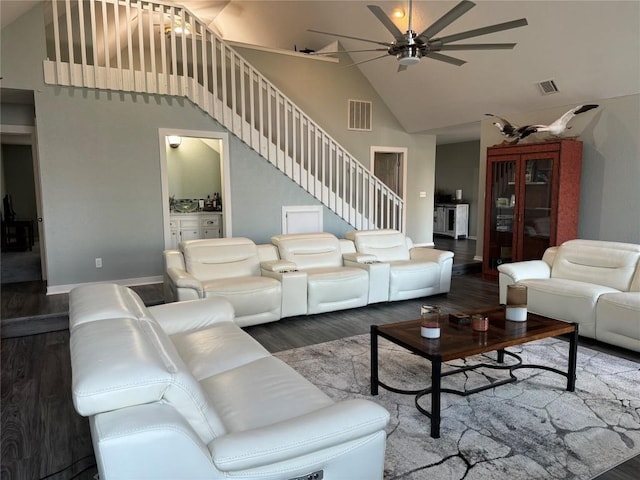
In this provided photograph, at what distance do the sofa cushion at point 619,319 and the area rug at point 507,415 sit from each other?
19 centimetres

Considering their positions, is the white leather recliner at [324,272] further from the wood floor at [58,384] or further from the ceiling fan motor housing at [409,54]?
the ceiling fan motor housing at [409,54]

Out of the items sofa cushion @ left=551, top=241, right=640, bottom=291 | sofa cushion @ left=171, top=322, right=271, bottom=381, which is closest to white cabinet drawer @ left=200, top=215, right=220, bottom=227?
sofa cushion @ left=171, top=322, right=271, bottom=381

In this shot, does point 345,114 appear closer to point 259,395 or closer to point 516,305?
point 516,305

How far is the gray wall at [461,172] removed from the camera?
35.3 feet

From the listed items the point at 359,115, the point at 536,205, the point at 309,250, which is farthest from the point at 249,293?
the point at 359,115

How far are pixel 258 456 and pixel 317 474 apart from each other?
283 millimetres

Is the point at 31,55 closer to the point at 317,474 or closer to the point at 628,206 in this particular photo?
the point at 317,474

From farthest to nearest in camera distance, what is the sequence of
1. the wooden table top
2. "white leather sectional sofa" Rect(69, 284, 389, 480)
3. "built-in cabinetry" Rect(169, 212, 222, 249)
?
"built-in cabinetry" Rect(169, 212, 222, 249) < the wooden table top < "white leather sectional sofa" Rect(69, 284, 389, 480)

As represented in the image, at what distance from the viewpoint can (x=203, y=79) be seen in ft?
19.7

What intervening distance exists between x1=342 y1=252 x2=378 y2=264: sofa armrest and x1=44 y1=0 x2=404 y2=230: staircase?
181 centimetres

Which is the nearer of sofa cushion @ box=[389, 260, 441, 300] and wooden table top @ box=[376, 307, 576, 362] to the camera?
wooden table top @ box=[376, 307, 576, 362]

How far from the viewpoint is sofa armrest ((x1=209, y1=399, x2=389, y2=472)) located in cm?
136

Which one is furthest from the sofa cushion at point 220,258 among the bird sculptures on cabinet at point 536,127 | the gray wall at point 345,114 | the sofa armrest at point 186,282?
the bird sculptures on cabinet at point 536,127

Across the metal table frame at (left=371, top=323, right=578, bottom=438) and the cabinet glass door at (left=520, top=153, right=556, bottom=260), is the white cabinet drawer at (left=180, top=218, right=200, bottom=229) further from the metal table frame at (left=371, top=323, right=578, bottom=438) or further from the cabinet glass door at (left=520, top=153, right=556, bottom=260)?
the cabinet glass door at (left=520, top=153, right=556, bottom=260)
